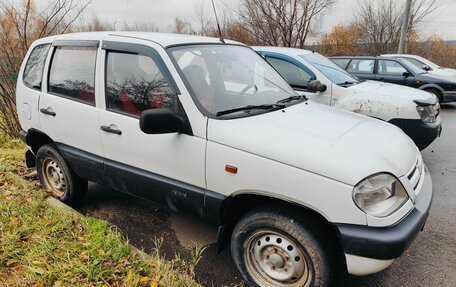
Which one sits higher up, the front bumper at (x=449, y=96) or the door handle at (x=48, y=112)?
the door handle at (x=48, y=112)

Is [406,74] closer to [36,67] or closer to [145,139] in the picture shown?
[145,139]

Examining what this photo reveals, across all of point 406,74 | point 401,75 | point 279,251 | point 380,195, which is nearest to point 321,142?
point 380,195

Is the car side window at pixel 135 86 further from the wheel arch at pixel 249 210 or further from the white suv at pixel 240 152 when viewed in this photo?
the wheel arch at pixel 249 210

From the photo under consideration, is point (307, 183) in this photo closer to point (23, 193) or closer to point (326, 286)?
point (326, 286)

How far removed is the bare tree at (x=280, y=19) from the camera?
15859mm

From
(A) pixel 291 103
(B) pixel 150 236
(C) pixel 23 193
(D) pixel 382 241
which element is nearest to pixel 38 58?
(C) pixel 23 193

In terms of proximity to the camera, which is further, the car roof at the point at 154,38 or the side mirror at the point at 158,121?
the car roof at the point at 154,38

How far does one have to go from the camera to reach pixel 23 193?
398 cm

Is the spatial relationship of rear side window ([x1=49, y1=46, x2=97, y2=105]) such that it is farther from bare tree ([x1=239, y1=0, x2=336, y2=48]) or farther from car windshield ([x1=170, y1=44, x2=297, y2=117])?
bare tree ([x1=239, y1=0, x2=336, y2=48])

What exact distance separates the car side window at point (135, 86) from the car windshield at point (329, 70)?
11.7 feet

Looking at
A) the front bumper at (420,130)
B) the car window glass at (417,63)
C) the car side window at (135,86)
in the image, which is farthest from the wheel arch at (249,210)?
the car window glass at (417,63)

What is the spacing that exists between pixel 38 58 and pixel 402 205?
3952mm

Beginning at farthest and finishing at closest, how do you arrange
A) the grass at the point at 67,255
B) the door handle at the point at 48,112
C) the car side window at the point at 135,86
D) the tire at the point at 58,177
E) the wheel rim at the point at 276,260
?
the tire at the point at 58,177 → the door handle at the point at 48,112 → the car side window at the point at 135,86 → the grass at the point at 67,255 → the wheel rim at the point at 276,260

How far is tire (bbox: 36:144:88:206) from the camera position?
3.85m
